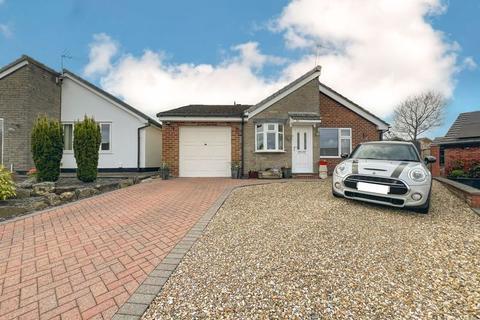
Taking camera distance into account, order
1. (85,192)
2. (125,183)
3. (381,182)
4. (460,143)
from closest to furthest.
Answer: (381,182)
(85,192)
(125,183)
(460,143)

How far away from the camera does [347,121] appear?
40.3ft

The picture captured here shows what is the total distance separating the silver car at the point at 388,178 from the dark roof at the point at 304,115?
200 inches

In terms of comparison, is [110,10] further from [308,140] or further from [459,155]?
[459,155]

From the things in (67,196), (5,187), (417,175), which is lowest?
(67,196)

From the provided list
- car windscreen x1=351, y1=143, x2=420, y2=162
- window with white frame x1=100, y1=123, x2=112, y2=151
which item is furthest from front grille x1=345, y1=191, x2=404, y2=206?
window with white frame x1=100, y1=123, x2=112, y2=151

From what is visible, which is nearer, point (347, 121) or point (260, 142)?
point (260, 142)

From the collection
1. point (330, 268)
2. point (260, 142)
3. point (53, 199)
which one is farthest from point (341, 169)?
point (53, 199)

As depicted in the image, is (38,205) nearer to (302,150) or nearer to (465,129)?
(302,150)

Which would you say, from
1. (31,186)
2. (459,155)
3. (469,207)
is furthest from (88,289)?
(459,155)

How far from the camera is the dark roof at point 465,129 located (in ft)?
47.8

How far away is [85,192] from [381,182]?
809 centimetres

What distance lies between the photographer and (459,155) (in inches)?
511

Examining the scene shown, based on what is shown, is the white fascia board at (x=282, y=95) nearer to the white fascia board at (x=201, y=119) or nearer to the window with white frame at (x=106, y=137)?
the white fascia board at (x=201, y=119)

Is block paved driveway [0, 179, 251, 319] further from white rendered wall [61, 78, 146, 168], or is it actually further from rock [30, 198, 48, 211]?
white rendered wall [61, 78, 146, 168]
